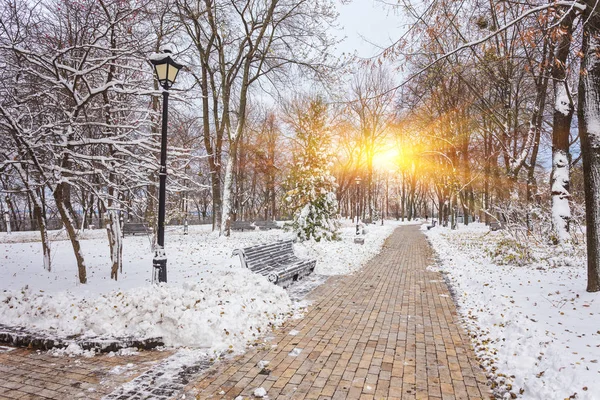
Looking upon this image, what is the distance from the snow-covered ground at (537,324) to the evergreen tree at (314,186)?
26.0 feet

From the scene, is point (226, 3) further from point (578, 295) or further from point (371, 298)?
point (578, 295)

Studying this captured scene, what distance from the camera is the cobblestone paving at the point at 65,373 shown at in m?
3.47

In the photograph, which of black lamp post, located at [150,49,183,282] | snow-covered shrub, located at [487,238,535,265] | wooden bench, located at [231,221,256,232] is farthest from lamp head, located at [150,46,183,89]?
wooden bench, located at [231,221,256,232]

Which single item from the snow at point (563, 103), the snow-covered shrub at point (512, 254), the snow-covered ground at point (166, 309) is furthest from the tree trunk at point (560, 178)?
the snow-covered ground at point (166, 309)

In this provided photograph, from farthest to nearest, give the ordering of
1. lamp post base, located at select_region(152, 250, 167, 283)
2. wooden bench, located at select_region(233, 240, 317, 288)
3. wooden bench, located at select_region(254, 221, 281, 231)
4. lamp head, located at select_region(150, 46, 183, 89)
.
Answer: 1. wooden bench, located at select_region(254, 221, 281, 231)
2. wooden bench, located at select_region(233, 240, 317, 288)
3. lamp post base, located at select_region(152, 250, 167, 283)
4. lamp head, located at select_region(150, 46, 183, 89)

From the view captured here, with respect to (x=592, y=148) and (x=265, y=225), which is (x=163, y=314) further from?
(x=265, y=225)

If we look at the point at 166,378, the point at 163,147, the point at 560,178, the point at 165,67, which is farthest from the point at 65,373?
the point at 560,178

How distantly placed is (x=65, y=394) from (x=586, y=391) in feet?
16.6

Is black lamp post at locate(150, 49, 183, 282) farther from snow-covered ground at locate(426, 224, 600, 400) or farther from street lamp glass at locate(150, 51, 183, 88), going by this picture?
snow-covered ground at locate(426, 224, 600, 400)

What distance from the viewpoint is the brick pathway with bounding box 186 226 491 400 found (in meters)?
3.58

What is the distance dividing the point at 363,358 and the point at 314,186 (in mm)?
13117

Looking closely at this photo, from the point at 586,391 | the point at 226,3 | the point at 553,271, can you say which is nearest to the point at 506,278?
the point at 553,271

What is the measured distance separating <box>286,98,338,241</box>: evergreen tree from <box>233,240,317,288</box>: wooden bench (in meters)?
6.73

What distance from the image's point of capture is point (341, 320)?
580 cm
